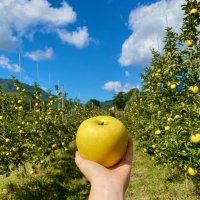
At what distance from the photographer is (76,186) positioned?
8.91 m

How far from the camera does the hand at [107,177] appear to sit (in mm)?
1650

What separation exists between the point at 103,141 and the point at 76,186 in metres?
7.34

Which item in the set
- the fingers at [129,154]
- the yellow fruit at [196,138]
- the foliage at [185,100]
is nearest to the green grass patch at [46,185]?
the foliage at [185,100]

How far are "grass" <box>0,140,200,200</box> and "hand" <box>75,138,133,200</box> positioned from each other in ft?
18.2

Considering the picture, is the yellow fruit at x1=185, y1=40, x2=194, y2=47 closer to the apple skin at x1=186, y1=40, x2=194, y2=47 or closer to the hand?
the apple skin at x1=186, y1=40, x2=194, y2=47

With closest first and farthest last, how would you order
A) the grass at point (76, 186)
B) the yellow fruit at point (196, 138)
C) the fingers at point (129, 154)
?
the fingers at point (129, 154), the yellow fruit at point (196, 138), the grass at point (76, 186)

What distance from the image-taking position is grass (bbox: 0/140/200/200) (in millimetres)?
7660

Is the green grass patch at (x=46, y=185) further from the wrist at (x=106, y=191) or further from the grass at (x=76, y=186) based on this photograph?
the wrist at (x=106, y=191)

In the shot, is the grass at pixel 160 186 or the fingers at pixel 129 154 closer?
the fingers at pixel 129 154

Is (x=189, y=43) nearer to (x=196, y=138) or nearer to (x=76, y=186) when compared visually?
(x=196, y=138)

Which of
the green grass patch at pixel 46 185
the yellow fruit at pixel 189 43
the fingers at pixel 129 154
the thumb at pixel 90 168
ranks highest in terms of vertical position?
the yellow fruit at pixel 189 43

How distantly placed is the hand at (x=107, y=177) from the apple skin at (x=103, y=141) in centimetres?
4

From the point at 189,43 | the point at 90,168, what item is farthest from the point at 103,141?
the point at 189,43

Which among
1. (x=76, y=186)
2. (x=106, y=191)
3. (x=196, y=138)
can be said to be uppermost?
(x=196, y=138)
